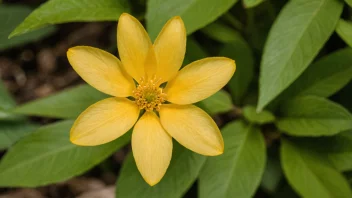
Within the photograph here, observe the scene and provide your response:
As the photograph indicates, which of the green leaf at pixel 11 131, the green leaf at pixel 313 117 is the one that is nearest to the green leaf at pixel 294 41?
the green leaf at pixel 313 117

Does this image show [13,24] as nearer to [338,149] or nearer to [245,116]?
[245,116]

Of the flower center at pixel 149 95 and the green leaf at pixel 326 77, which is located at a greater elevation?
the flower center at pixel 149 95

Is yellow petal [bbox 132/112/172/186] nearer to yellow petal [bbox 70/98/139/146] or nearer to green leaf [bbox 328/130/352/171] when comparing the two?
yellow petal [bbox 70/98/139/146]

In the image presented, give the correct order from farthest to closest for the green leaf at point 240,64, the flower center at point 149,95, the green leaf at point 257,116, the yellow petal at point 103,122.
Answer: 1. the green leaf at point 240,64
2. the green leaf at point 257,116
3. the flower center at point 149,95
4. the yellow petal at point 103,122

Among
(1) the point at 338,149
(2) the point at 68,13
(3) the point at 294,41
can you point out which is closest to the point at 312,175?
(1) the point at 338,149

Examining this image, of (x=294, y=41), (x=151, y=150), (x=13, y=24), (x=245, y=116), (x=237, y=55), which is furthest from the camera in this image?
(x=13, y=24)

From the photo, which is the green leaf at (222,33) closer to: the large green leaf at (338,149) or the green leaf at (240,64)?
the green leaf at (240,64)
